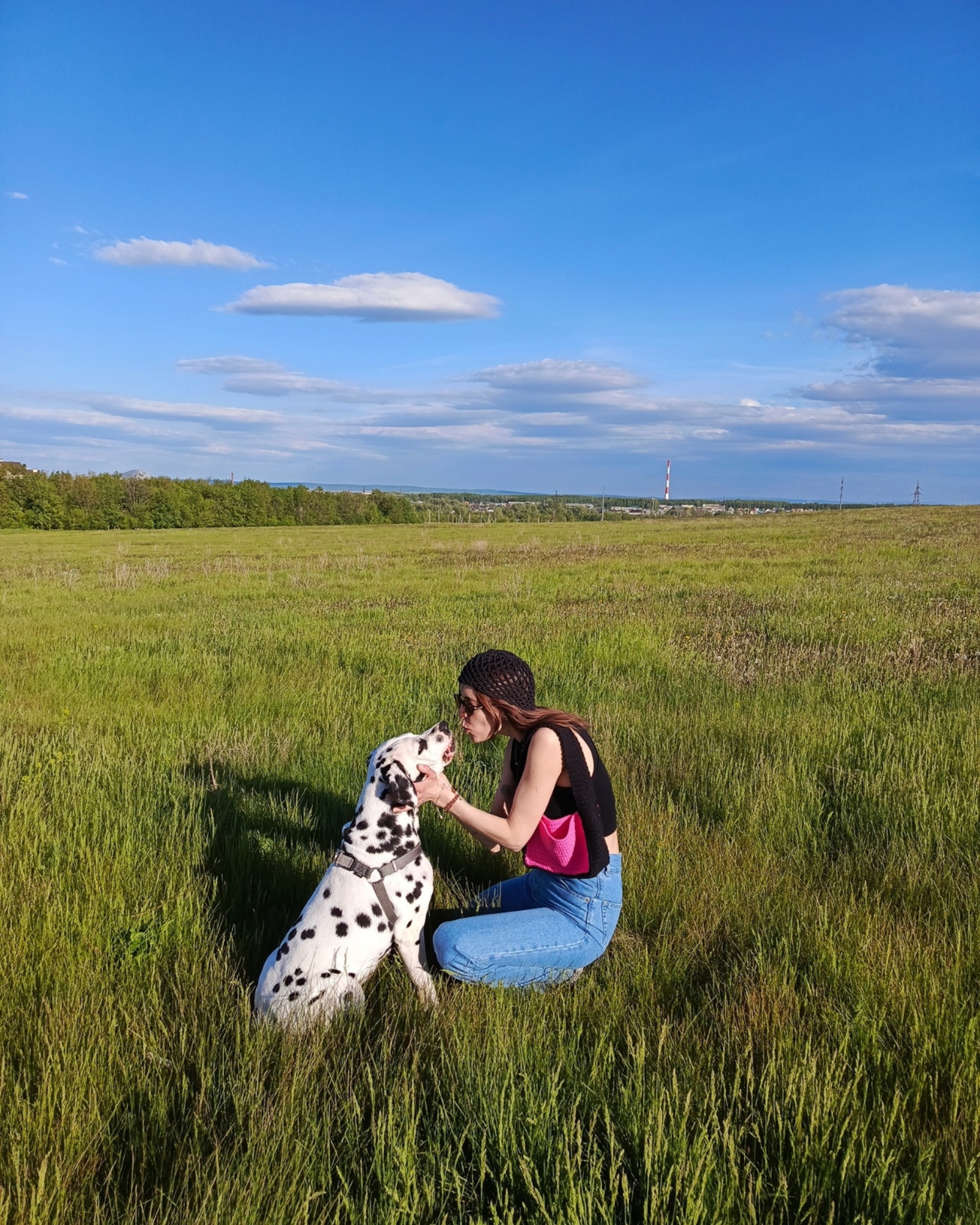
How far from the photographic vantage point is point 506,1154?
8.02ft

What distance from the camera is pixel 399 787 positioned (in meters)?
3.40

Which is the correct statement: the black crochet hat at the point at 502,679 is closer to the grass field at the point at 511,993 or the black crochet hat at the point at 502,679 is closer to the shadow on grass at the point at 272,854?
the grass field at the point at 511,993

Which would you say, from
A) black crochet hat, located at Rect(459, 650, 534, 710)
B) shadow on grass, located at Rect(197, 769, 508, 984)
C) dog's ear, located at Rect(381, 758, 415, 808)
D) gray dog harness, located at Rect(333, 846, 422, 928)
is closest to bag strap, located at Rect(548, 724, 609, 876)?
black crochet hat, located at Rect(459, 650, 534, 710)

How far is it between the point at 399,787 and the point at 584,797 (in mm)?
890

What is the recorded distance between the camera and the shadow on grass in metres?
4.14

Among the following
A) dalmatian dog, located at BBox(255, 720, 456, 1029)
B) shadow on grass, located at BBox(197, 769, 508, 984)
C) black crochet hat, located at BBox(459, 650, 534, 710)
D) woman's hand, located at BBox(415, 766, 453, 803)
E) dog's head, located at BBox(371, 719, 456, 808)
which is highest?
black crochet hat, located at BBox(459, 650, 534, 710)

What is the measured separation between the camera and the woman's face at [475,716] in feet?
12.4

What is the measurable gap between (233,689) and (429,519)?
83514mm

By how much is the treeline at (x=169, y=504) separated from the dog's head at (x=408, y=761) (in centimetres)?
8867

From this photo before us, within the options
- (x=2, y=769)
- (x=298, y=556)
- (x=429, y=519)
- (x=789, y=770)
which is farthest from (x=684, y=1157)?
(x=429, y=519)

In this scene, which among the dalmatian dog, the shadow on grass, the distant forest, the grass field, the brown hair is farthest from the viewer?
the distant forest

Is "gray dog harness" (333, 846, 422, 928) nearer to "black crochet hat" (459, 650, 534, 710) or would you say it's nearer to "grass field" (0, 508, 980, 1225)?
"grass field" (0, 508, 980, 1225)

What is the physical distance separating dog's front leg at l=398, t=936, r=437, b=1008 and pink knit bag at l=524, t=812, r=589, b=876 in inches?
29.0

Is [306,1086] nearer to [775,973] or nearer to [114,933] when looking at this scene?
[114,933]
